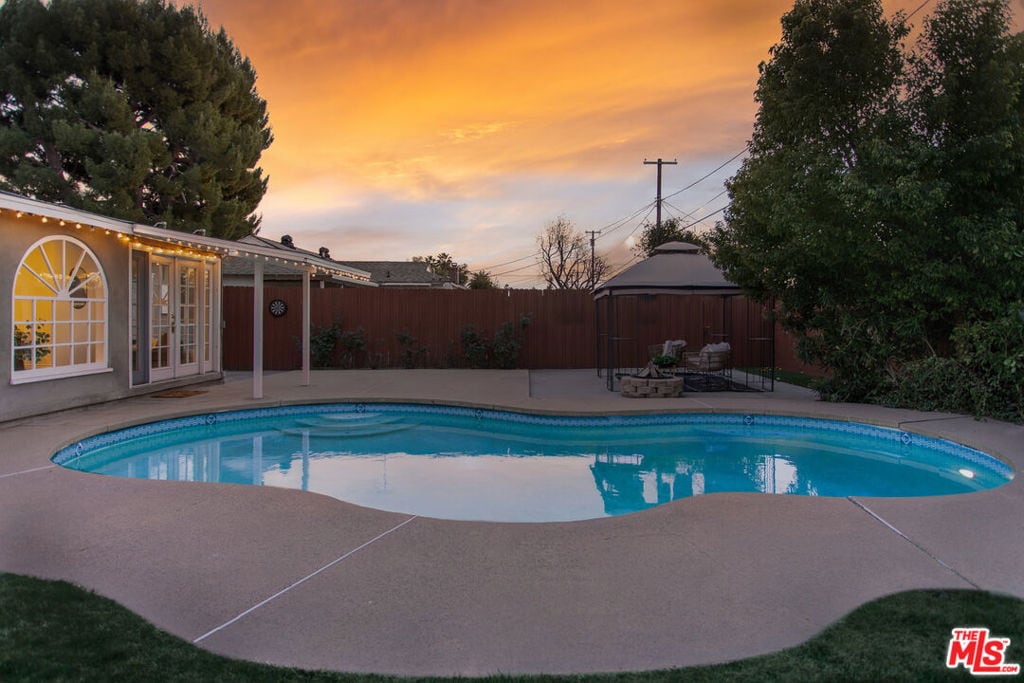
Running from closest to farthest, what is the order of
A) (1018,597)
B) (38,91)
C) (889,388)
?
(1018,597)
(889,388)
(38,91)

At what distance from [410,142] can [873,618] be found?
13.8 meters

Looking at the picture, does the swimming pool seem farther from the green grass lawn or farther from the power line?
the power line

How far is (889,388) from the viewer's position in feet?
29.7

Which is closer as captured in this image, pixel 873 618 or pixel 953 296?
pixel 873 618

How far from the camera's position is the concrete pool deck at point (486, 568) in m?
2.46

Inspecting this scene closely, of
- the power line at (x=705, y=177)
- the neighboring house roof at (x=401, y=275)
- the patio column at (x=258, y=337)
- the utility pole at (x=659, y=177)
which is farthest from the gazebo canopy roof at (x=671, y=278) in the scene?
the utility pole at (x=659, y=177)

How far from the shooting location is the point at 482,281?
46.8 meters

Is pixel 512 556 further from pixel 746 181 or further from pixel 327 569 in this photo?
pixel 746 181

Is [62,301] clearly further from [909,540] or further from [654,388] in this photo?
[909,540]

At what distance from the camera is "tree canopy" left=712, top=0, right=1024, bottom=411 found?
24.2 ft

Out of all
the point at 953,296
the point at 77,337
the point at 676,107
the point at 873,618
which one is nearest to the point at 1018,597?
the point at 873,618

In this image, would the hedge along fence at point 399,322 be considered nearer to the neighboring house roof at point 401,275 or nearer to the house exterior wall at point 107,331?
the house exterior wall at point 107,331

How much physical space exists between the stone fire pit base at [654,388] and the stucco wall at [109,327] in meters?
7.40
